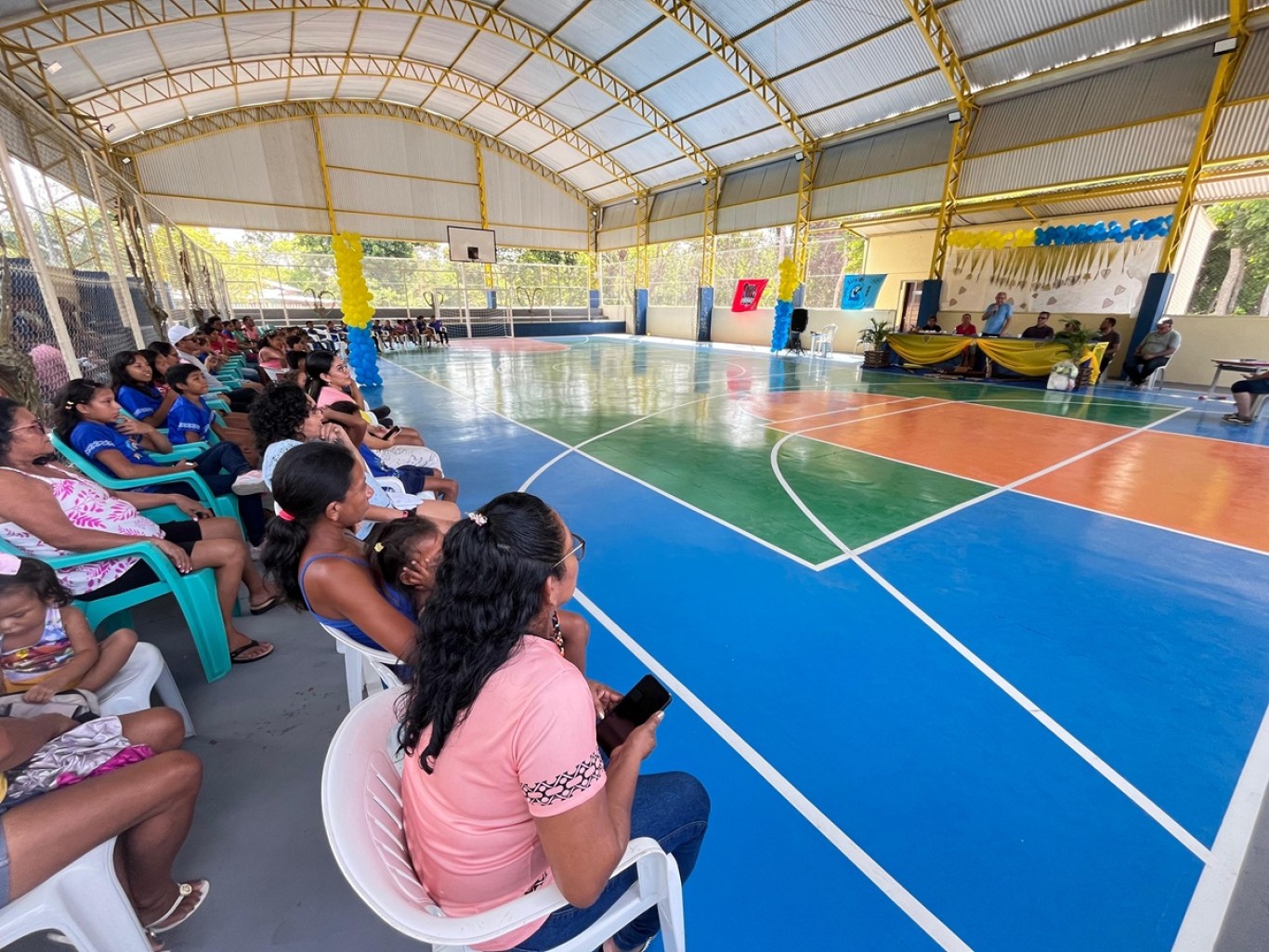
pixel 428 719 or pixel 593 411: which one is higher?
pixel 428 719

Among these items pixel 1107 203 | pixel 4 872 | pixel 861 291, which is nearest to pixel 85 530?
pixel 4 872

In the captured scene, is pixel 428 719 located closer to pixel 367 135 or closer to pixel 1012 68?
pixel 1012 68

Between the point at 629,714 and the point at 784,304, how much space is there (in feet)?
58.6

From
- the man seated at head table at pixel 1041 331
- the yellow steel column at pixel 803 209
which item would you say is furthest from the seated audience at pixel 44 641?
the yellow steel column at pixel 803 209

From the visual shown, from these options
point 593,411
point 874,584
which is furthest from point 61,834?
point 593,411

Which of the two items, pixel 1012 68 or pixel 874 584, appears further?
pixel 1012 68

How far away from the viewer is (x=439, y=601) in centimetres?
110

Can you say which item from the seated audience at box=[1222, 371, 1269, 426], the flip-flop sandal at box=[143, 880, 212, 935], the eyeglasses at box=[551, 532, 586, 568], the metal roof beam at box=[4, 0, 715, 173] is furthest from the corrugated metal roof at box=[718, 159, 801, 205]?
the flip-flop sandal at box=[143, 880, 212, 935]

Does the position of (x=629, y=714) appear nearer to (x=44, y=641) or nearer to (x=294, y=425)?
(x=44, y=641)

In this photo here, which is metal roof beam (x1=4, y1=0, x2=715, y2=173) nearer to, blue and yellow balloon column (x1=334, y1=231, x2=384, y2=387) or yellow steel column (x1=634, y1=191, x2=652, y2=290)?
yellow steel column (x1=634, y1=191, x2=652, y2=290)

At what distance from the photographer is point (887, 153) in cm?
1420

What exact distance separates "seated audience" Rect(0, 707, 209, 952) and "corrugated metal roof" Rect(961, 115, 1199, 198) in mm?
15530

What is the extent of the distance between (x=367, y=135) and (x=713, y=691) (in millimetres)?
23817

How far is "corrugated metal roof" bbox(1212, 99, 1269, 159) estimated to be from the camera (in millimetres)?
9242
